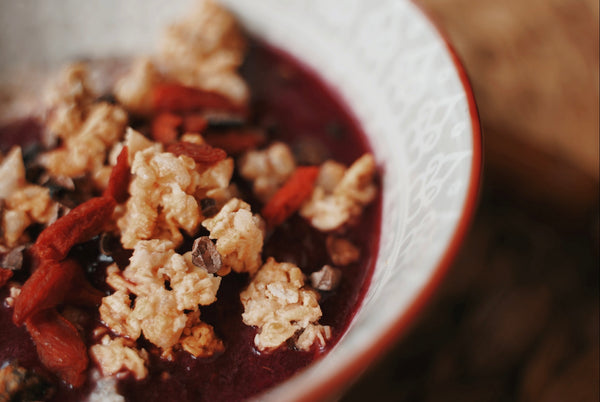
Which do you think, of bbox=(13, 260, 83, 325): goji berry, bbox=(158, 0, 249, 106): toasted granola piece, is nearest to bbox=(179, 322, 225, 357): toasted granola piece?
bbox=(13, 260, 83, 325): goji berry

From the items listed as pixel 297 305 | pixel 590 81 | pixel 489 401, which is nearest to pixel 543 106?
pixel 590 81

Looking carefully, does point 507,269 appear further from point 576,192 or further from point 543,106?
point 543,106

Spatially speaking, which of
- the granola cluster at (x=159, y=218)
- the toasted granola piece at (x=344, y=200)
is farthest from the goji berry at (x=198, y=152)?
the toasted granola piece at (x=344, y=200)

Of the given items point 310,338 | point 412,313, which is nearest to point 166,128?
point 310,338

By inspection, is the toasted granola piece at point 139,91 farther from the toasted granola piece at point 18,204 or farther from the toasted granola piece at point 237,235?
the toasted granola piece at point 237,235

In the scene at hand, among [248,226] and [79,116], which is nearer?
[248,226]

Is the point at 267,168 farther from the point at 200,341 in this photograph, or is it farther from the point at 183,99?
the point at 200,341

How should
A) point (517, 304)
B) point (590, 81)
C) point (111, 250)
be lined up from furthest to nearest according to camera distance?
point (590, 81) < point (517, 304) < point (111, 250)
